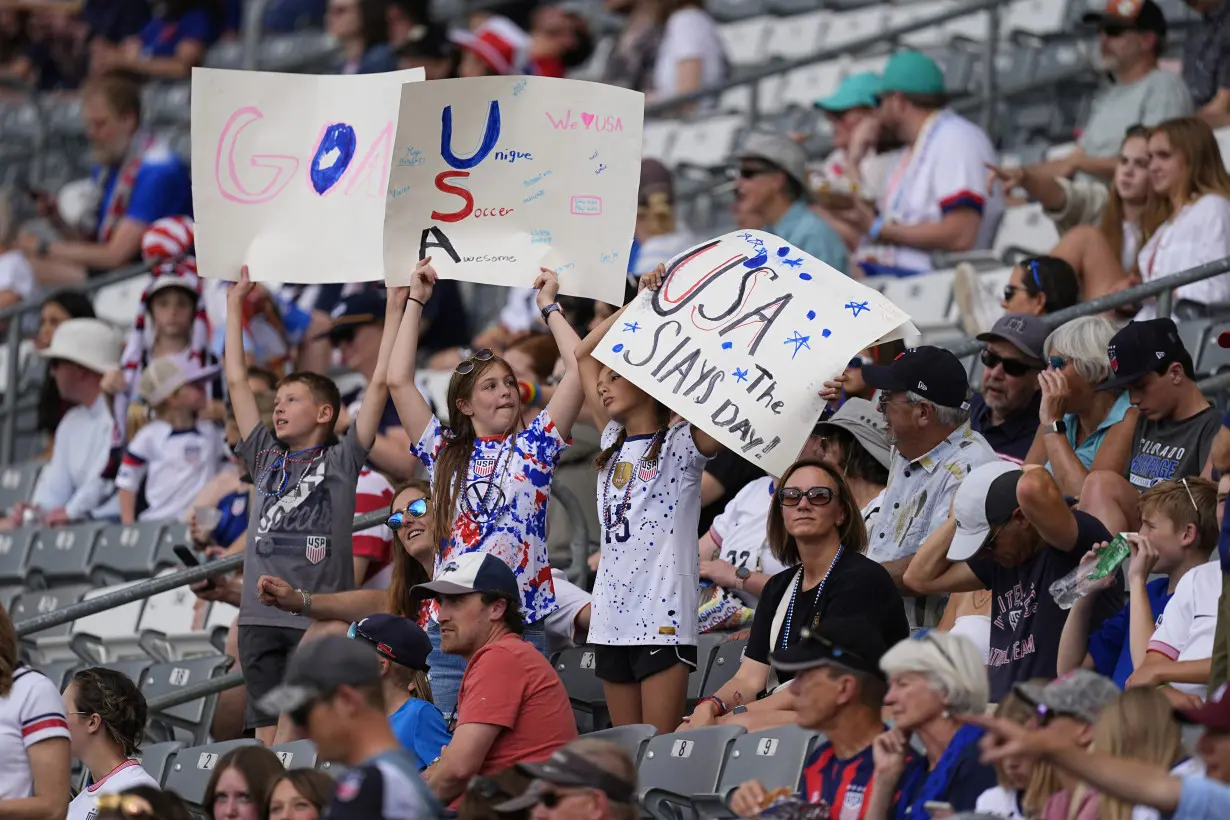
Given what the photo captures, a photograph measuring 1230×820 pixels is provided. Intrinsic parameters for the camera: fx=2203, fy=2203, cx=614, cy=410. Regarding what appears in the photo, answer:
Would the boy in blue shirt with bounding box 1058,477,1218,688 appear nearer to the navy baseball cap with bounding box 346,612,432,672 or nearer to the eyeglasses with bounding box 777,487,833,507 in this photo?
the eyeglasses with bounding box 777,487,833,507

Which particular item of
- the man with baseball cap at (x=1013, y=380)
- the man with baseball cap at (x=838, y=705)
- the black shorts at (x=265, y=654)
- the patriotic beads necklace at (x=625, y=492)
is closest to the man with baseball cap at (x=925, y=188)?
the man with baseball cap at (x=1013, y=380)

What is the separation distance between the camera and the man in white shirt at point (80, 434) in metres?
10.6

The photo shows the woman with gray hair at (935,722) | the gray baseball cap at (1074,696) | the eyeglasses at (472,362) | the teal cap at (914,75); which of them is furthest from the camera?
the teal cap at (914,75)

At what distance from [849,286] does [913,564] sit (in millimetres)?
889

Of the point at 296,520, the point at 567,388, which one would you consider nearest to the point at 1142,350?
the point at 567,388

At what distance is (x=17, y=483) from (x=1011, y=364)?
5.95m

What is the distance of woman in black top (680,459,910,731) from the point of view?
19.1ft

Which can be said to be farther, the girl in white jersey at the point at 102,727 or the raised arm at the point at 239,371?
the raised arm at the point at 239,371

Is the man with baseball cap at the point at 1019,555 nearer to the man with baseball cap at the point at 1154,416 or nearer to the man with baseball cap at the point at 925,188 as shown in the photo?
the man with baseball cap at the point at 1154,416

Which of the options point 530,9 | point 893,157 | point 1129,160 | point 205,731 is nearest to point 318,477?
point 205,731

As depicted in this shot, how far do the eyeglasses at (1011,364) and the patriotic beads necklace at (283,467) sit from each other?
2244 mm

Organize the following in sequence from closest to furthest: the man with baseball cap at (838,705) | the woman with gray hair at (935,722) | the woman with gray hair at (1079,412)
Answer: the woman with gray hair at (935,722) → the man with baseball cap at (838,705) → the woman with gray hair at (1079,412)

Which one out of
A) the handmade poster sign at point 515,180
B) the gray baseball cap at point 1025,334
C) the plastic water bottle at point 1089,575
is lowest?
the plastic water bottle at point 1089,575

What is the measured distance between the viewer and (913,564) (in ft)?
20.9
